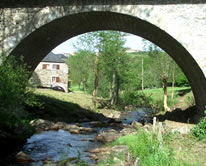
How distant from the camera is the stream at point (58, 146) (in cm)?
728

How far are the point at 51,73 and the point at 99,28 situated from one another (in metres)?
27.4

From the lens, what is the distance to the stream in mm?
7277

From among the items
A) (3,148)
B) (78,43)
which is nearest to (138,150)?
(3,148)

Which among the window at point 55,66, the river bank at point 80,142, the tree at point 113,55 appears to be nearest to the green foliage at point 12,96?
the river bank at point 80,142

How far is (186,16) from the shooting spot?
7.81 metres

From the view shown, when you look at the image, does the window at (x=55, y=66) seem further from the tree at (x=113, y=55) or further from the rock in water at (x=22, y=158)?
the rock in water at (x=22, y=158)

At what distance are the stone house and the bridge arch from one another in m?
25.6

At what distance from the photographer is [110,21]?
31.1 ft

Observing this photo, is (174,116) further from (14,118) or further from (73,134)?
(14,118)

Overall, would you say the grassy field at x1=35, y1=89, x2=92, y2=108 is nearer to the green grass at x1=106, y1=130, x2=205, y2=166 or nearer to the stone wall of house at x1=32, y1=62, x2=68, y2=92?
the stone wall of house at x1=32, y1=62, x2=68, y2=92

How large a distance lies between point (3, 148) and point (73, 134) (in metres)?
4.01

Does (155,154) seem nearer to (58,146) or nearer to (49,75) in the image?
(58,146)

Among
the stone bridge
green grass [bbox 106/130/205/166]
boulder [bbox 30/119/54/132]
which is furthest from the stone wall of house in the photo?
green grass [bbox 106/130/205/166]

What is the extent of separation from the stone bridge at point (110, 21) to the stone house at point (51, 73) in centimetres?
2655
